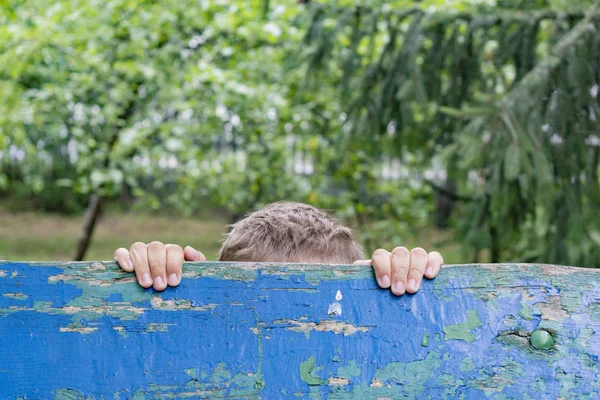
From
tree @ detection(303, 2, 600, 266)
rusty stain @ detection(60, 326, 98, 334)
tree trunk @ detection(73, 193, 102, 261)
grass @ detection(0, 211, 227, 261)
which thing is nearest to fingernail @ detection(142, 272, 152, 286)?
rusty stain @ detection(60, 326, 98, 334)

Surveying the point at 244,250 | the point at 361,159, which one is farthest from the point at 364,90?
the point at 244,250

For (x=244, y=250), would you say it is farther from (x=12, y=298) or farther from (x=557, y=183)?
(x=557, y=183)

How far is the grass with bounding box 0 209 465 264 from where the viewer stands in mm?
9305

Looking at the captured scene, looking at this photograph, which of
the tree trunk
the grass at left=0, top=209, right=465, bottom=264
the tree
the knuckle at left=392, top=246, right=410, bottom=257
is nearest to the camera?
the knuckle at left=392, top=246, right=410, bottom=257

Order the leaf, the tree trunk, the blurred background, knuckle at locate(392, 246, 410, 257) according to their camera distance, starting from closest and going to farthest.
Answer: knuckle at locate(392, 246, 410, 257) < the leaf < the blurred background < the tree trunk

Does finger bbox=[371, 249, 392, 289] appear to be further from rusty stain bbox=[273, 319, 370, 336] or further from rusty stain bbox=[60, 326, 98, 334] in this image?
rusty stain bbox=[60, 326, 98, 334]

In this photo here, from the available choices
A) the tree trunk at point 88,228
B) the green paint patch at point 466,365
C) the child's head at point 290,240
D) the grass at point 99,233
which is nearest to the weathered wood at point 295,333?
the green paint patch at point 466,365

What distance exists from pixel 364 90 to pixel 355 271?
3523mm

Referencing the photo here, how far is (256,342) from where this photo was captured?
1.05 meters

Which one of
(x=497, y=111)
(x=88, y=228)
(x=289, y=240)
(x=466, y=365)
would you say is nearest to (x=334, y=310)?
(x=466, y=365)

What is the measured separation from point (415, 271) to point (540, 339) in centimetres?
24

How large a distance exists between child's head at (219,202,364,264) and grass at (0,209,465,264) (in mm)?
6817

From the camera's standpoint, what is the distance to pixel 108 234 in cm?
1109

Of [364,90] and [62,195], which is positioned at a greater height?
[364,90]
